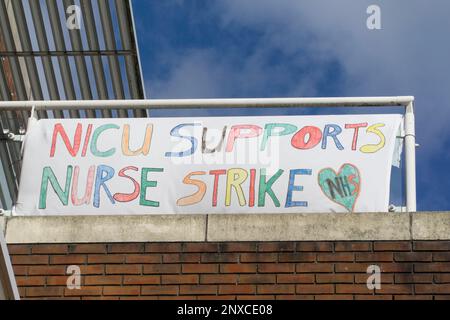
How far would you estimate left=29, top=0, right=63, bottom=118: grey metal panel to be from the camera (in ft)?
40.2

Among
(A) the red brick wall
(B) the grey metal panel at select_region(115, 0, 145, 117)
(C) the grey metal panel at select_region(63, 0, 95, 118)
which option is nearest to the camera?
(A) the red brick wall

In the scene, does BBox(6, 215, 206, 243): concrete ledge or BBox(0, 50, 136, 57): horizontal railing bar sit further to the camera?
BBox(0, 50, 136, 57): horizontal railing bar

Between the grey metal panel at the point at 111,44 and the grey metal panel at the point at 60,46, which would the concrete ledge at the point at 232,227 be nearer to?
the grey metal panel at the point at 111,44

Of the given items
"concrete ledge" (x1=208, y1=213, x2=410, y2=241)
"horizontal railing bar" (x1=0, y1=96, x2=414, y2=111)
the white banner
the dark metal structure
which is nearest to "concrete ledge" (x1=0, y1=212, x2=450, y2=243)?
"concrete ledge" (x1=208, y1=213, x2=410, y2=241)

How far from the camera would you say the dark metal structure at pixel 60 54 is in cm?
1217

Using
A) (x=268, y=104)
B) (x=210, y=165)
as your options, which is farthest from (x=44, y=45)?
(x=210, y=165)

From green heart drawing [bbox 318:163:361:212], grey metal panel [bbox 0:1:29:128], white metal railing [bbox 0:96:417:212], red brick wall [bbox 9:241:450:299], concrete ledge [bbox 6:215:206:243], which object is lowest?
red brick wall [bbox 9:241:450:299]

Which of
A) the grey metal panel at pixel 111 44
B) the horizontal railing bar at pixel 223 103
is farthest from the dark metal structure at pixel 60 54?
the horizontal railing bar at pixel 223 103

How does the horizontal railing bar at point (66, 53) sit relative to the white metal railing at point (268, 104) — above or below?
above

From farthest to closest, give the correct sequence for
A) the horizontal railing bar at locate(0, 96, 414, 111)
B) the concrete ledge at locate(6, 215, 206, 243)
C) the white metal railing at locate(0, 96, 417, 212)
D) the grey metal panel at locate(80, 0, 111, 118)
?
1. the grey metal panel at locate(80, 0, 111, 118)
2. the horizontal railing bar at locate(0, 96, 414, 111)
3. the white metal railing at locate(0, 96, 417, 212)
4. the concrete ledge at locate(6, 215, 206, 243)

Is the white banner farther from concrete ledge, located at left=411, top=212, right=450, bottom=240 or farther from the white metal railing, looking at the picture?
concrete ledge, located at left=411, top=212, right=450, bottom=240

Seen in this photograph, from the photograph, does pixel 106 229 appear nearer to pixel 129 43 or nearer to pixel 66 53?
pixel 129 43

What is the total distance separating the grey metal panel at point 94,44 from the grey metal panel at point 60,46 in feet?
0.95

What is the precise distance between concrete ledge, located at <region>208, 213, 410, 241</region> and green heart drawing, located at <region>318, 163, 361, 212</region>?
16.2 inches
